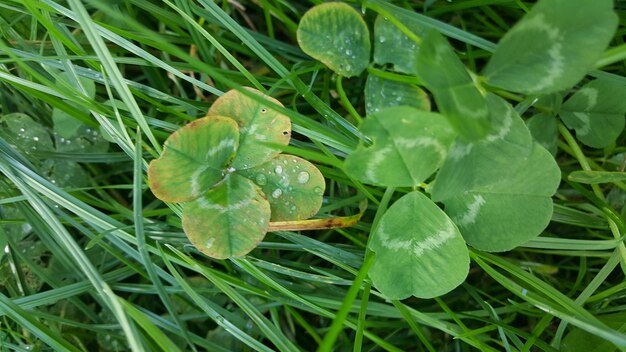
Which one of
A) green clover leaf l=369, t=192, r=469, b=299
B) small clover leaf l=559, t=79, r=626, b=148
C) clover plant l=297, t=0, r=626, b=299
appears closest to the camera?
clover plant l=297, t=0, r=626, b=299

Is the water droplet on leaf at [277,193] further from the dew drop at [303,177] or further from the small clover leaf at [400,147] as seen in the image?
the small clover leaf at [400,147]

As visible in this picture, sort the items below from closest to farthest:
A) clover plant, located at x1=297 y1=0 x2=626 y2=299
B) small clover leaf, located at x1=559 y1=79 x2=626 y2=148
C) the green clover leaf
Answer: clover plant, located at x1=297 y1=0 x2=626 y2=299 < the green clover leaf < small clover leaf, located at x1=559 y1=79 x2=626 y2=148

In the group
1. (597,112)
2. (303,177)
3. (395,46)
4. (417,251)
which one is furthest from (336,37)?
(597,112)

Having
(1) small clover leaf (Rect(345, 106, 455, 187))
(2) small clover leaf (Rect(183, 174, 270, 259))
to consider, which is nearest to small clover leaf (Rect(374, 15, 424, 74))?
(1) small clover leaf (Rect(345, 106, 455, 187))

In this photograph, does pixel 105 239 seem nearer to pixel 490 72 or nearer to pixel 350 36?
pixel 350 36

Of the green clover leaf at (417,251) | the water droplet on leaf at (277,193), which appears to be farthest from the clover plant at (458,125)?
the water droplet on leaf at (277,193)

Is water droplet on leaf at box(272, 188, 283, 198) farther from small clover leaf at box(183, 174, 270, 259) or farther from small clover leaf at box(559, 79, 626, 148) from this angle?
small clover leaf at box(559, 79, 626, 148)

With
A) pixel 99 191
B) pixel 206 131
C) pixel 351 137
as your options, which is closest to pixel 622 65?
pixel 351 137
